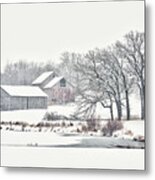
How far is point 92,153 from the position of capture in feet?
5.42

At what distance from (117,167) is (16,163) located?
314mm

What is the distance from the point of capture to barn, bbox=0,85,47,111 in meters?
1.69

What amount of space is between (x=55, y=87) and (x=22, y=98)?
11cm

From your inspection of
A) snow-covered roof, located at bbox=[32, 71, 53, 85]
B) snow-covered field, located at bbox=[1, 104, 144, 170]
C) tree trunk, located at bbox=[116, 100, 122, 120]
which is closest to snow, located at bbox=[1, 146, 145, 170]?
snow-covered field, located at bbox=[1, 104, 144, 170]

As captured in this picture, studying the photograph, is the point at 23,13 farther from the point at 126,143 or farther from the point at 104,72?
the point at 126,143

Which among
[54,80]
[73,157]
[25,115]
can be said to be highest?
[54,80]

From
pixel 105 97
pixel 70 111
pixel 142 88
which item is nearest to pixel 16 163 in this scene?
pixel 70 111

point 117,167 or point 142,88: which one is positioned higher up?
point 142,88

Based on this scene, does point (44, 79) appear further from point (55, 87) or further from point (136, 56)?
point (136, 56)

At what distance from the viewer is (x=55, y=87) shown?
169 centimetres

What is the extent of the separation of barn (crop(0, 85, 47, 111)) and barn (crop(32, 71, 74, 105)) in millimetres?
17

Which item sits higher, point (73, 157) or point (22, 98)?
point (22, 98)

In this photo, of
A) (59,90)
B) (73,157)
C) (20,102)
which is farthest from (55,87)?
(73,157)

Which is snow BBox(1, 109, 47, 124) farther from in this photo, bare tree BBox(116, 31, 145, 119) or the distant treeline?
bare tree BBox(116, 31, 145, 119)
